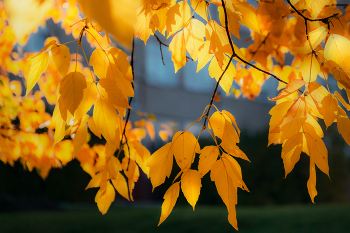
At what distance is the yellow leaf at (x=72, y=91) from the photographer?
0.67m

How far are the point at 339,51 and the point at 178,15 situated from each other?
54cm

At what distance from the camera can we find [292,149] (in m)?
0.89

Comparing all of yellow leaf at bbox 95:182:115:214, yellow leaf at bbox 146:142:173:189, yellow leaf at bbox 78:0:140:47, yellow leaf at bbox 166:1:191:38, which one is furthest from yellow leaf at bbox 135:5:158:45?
yellow leaf at bbox 95:182:115:214

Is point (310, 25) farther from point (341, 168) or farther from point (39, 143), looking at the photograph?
point (341, 168)

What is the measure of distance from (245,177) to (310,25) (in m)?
6.72

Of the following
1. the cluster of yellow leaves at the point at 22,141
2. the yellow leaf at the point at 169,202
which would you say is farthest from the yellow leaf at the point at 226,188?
the cluster of yellow leaves at the point at 22,141

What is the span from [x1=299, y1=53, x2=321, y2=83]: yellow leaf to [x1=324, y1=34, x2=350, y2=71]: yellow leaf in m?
0.05

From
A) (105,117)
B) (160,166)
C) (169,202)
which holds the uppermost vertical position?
(105,117)

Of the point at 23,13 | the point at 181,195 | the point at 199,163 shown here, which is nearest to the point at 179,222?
the point at 181,195

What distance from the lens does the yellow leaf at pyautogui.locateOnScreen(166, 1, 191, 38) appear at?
820mm

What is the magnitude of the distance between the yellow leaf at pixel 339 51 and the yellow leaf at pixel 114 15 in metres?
0.76

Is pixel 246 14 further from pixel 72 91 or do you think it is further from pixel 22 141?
pixel 22 141

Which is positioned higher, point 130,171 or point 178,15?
point 178,15

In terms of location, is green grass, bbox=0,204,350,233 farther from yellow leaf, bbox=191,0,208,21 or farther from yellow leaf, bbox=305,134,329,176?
yellow leaf, bbox=191,0,208,21
